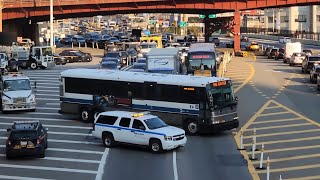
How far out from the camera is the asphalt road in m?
22.2

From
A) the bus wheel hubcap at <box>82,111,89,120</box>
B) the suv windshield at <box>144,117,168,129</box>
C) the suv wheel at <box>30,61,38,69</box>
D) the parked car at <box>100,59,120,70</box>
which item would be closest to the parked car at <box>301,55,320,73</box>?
the parked car at <box>100,59,120,70</box>

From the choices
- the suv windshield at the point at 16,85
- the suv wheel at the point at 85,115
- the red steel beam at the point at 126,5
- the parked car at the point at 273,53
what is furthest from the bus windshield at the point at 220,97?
the red steel beam at the point at 126,5

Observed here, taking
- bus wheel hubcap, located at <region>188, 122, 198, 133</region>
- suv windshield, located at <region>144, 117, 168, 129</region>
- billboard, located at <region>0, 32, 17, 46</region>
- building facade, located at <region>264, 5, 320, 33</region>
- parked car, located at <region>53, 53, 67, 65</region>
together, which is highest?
building facade, located at <region>264, 5, 320, 33</region>

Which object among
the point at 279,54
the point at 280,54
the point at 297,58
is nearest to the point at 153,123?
the point at 297,58

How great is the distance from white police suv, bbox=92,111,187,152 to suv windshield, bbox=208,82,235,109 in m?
3.69

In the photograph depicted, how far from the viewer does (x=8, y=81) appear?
37.5m

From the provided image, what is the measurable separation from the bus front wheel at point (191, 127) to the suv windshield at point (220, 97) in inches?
50.0

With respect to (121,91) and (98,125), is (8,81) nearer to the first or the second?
(121,91)

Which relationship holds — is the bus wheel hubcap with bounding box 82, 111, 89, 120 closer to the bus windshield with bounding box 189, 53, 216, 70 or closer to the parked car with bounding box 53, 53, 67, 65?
the bus windshield with bounding box 189, 53, 216, 70

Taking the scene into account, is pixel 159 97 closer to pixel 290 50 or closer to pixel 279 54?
pixel 290 50

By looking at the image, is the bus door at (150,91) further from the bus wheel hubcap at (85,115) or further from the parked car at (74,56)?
the parked car at (74,56)

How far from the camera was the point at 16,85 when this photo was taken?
3753 cm

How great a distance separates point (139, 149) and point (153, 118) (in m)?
1.47

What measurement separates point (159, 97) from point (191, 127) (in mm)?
2531
